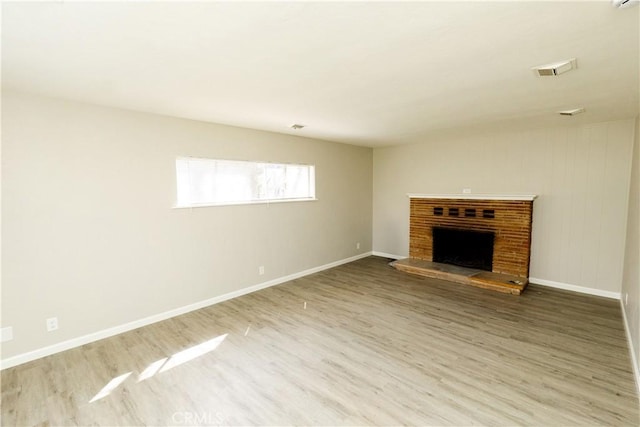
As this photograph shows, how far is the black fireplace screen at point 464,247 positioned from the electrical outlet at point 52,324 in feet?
17.9

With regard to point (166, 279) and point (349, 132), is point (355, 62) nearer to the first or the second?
point (349, 132)

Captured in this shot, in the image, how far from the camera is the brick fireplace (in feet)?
15.2

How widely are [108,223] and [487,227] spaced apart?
5.34 meters

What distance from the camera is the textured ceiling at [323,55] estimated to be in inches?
57.1

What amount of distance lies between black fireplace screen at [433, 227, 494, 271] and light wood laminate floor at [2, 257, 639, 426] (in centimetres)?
124

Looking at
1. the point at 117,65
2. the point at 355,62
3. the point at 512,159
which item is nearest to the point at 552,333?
the point at 512,159

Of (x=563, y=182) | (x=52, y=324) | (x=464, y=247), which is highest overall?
(x=563, y=182)

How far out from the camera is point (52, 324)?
2816 millimetres

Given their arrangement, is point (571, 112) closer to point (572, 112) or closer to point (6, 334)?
point (572, 112)

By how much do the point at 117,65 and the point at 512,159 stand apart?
5.31 metres

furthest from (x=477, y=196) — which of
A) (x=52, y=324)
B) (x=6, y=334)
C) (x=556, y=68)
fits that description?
→ (x=6, y=334)

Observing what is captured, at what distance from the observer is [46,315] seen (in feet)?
9.13

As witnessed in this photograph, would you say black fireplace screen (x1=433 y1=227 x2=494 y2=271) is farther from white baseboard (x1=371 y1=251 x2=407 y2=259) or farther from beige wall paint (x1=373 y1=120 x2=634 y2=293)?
white baseboard (x1=371 y1=251 x2=407 y2=259)

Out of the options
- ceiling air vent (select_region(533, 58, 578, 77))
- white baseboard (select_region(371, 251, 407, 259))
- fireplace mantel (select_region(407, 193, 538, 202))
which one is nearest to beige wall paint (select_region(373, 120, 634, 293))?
fireplace mantel (select_region(407, 193, 538, 202))
